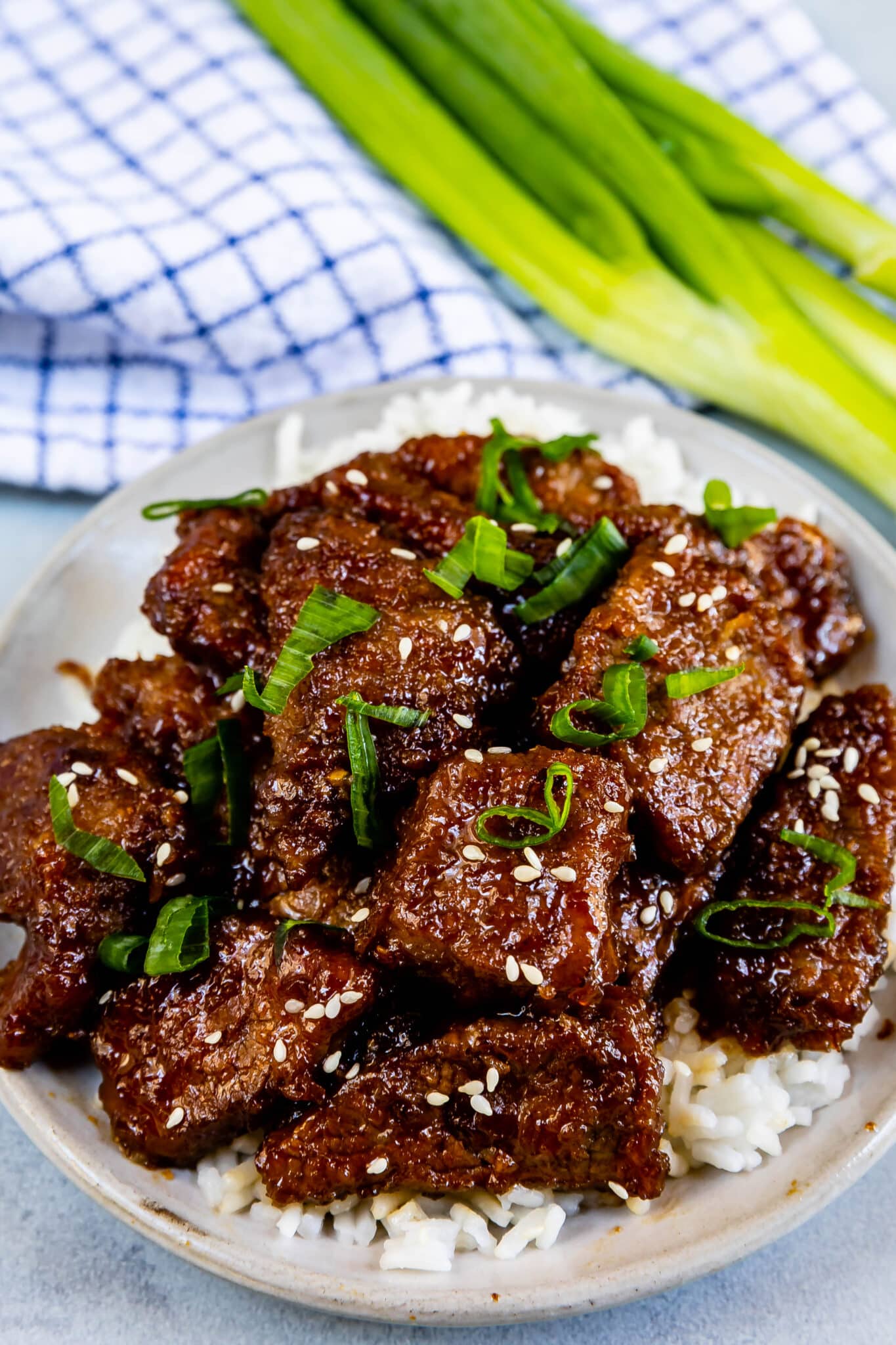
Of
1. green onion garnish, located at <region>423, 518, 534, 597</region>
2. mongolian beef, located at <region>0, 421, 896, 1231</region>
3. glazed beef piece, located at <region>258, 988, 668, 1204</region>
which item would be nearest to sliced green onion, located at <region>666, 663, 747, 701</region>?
mongolian beef, located at <region>0, 421, 896, 1231</region>

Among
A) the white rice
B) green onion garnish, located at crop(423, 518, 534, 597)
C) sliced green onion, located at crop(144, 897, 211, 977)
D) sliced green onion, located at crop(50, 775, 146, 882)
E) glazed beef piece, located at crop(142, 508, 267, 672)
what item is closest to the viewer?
Result: the white rice

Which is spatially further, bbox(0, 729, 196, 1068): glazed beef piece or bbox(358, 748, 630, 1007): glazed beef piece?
bbox(0, 729, 196, 1068): glazed beef piece

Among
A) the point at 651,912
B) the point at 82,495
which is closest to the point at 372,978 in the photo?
the point at 651,912

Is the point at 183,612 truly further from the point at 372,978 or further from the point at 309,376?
the point at 309,376

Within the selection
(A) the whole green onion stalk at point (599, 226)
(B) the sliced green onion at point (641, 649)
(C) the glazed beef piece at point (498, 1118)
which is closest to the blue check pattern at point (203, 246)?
(A) the whole green onion stalk at point (599, 226)

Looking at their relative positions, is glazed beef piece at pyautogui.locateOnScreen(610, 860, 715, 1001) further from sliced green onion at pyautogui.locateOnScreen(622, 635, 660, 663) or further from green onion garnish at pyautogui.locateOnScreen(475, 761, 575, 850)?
sliced green onion at pyautogui.locateOnScreen(622, 635, 660, 663)

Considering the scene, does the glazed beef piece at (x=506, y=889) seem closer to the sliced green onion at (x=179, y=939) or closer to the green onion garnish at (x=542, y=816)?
the green onion garnish at (x=542, y=816)
